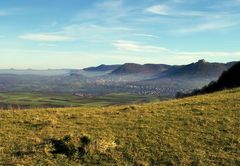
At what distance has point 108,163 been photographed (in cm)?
1653

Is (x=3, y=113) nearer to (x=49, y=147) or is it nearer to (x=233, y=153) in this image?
(x=49, y=147)

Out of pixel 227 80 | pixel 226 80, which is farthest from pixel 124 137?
pixel 226 80

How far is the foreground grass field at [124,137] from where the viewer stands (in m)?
16.9

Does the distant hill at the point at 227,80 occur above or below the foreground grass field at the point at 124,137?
above

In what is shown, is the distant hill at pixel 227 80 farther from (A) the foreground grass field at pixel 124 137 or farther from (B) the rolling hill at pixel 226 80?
(A) the foreground grass field at pixel 124 137

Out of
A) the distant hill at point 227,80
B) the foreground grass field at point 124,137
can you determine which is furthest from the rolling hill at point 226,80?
the foreground grass field at point 124,137

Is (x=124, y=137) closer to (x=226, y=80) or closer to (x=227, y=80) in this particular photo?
(x=227, y=80)

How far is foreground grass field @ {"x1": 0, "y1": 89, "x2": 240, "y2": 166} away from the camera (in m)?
16.9

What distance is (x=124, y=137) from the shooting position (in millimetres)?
19328

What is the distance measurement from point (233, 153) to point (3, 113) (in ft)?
50.8

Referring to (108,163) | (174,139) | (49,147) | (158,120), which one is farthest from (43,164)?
(158,120)

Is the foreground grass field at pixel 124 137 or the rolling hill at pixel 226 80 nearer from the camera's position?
the foreground grass field at pixel 124 137

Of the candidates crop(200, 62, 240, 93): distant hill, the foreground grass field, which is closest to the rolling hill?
crop(200, 62, 240, 93): distant hill

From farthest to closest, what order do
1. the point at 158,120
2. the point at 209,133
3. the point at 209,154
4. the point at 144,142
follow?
the point at 158,120 < the point at 209,133 < the point at 144,142 < the point at 209,154
